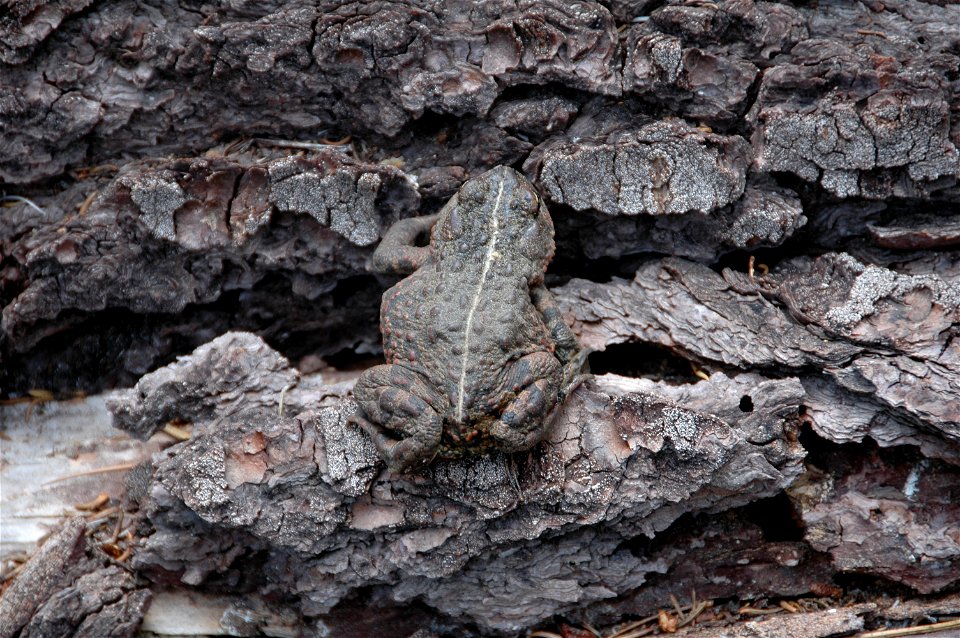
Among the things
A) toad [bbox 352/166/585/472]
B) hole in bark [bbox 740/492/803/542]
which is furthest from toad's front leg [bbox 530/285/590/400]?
hole in bark [bbox 740/492/803/542]

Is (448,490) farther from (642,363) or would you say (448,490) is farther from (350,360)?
(350,360)

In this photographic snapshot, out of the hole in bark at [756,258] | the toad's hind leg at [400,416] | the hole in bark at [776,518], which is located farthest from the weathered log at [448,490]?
the hole in bark at [756,258]

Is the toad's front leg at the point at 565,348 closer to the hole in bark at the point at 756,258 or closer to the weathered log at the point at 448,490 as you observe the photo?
the weathered log at the point at 448,490

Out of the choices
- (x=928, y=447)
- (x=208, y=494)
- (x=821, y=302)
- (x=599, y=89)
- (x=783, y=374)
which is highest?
(x=599, y=89)

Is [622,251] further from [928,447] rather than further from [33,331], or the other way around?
[33,331]

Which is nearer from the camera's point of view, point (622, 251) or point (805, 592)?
point (805, 592)

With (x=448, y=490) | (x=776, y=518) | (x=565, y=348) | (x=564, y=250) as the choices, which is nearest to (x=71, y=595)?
(x=448, y=490)

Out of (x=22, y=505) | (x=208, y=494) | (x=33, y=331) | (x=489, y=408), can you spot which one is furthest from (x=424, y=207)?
(x=22, y=505)

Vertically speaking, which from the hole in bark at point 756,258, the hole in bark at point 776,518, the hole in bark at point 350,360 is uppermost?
the hole in bark at point 756,258
